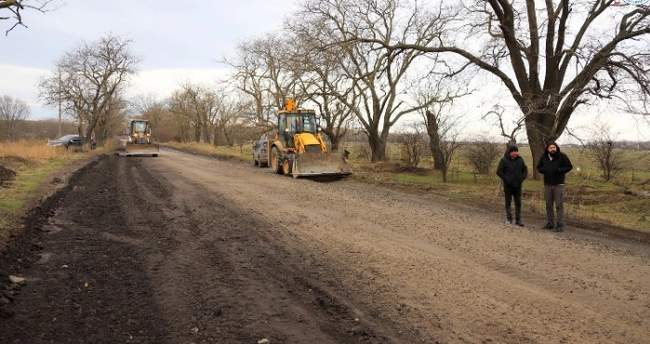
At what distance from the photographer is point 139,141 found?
38.2 meters

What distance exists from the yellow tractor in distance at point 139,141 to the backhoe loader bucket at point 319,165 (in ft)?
66.1

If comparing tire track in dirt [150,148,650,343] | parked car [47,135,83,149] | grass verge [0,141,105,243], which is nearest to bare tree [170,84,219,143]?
parked car [47,135,83,149]

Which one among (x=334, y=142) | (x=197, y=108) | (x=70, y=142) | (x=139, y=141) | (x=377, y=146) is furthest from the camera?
(x=197, y=108)

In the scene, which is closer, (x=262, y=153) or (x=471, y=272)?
(x=471, y=272)

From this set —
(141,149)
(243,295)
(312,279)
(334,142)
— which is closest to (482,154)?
(334,142)

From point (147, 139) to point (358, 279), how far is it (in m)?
34.9

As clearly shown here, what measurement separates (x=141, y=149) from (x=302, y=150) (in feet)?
67.2

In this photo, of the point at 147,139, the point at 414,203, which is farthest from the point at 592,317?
the point at 147,139

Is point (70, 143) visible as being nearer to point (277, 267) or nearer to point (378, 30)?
point (378, 30)

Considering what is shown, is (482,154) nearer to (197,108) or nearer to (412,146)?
(412,146)

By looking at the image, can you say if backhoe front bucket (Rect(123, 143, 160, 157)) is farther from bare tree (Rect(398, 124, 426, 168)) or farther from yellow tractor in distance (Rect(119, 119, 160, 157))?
bare tree (Rect(398, 124, 426, 168))

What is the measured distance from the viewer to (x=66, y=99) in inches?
2056

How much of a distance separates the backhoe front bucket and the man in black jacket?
103 ft

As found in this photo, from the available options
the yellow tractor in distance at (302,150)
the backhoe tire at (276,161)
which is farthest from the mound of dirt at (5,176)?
the backhoe tire at (276,161)
